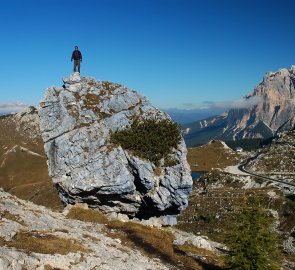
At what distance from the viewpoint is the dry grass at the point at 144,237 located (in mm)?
38656

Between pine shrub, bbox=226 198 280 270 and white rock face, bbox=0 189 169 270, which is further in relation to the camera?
pine shrub, bbox=226 198 280 270

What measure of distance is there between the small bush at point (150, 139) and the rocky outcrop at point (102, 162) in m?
0.81

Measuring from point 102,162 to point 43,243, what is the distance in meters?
21.0

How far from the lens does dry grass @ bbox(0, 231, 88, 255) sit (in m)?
30.0

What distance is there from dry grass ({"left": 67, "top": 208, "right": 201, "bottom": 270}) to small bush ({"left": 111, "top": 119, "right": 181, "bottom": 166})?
9.31 metres

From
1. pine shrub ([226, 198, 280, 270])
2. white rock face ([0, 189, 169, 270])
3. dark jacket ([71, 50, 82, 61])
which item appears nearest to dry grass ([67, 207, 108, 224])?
white rock face ([0, 189, 169, 270])

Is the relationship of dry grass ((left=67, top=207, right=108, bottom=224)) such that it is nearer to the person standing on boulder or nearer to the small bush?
the small bush

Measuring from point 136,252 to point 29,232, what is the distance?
993 cm

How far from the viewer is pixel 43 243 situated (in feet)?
104

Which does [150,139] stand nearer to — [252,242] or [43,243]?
[252,242]

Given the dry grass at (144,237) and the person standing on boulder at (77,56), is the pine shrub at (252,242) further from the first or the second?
the person standing on boulder at (77,56)

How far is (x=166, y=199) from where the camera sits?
53031mm

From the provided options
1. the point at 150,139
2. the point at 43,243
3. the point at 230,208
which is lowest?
the point at 230,208

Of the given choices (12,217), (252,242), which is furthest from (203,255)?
(12,217)
